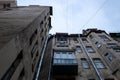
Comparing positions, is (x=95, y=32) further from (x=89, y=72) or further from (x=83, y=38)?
(x=89, y=72)

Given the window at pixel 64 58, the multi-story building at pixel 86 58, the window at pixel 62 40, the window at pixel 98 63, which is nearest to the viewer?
the multi-story building at pixel 86 58

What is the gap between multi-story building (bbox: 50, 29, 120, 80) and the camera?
18.6 m

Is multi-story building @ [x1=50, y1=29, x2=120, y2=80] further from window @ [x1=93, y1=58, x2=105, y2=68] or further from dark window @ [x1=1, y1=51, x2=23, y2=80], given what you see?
dark window @ [x1=1, y1=51, x2=23, y2=80]

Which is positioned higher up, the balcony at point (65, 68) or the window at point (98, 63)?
the balcony at point (65, 68)

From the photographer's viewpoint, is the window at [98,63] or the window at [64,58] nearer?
the window at [64,58]

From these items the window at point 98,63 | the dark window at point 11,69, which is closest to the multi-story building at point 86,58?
the window at point 98,63

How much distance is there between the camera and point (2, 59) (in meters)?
7.82

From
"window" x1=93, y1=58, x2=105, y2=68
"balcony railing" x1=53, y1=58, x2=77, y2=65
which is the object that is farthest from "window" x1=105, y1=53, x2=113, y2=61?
"balcony railing" x1=53, y1=58, x2=77, y2=65

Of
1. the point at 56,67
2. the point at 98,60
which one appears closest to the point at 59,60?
the point at 56,67

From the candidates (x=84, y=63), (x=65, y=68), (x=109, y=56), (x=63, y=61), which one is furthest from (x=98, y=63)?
(x=65, y=68)

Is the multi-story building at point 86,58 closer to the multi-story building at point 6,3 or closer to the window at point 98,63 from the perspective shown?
the window at point 98,63

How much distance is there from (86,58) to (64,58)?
436 cm

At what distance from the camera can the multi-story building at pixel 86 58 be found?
61.0 ft

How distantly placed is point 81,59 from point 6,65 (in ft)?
51.2
